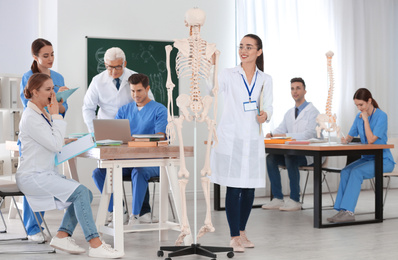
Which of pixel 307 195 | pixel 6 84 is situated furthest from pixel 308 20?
pixel 6 84

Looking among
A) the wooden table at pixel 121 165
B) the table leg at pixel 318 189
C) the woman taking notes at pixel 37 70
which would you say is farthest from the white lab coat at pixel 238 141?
the woman taking notes at pixel 37 70

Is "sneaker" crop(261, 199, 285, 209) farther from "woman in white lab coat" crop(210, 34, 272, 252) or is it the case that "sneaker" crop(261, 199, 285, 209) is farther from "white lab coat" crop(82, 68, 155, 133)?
"woman in white lab coat" crop(210, 34, 272, 252)

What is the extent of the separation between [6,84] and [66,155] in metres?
2.57

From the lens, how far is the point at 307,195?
7.50 metres

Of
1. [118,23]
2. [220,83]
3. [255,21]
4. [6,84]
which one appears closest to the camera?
Result: [220,83]

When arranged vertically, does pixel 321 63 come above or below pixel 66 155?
above

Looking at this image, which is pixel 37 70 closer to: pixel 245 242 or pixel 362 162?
pixel 245 242

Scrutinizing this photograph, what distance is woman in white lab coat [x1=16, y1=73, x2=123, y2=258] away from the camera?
371 centimetres

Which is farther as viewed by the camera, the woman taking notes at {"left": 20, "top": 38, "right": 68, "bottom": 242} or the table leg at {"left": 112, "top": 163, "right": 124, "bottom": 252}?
the woman taking notes at {"left": 20, "top": 38, "right": 68, "bottom": 242}

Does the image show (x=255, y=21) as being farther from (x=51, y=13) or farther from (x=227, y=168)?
(x=227, y=168)

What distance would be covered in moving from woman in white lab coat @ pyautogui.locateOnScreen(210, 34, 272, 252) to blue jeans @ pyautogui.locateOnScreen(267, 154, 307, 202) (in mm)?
2125

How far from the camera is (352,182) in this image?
5.23 m

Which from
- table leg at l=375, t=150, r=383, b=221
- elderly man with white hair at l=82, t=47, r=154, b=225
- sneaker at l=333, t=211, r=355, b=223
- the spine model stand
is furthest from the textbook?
table leg at l=375, t=150, r=383, b=221

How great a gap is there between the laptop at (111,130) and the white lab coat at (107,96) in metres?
1.00
